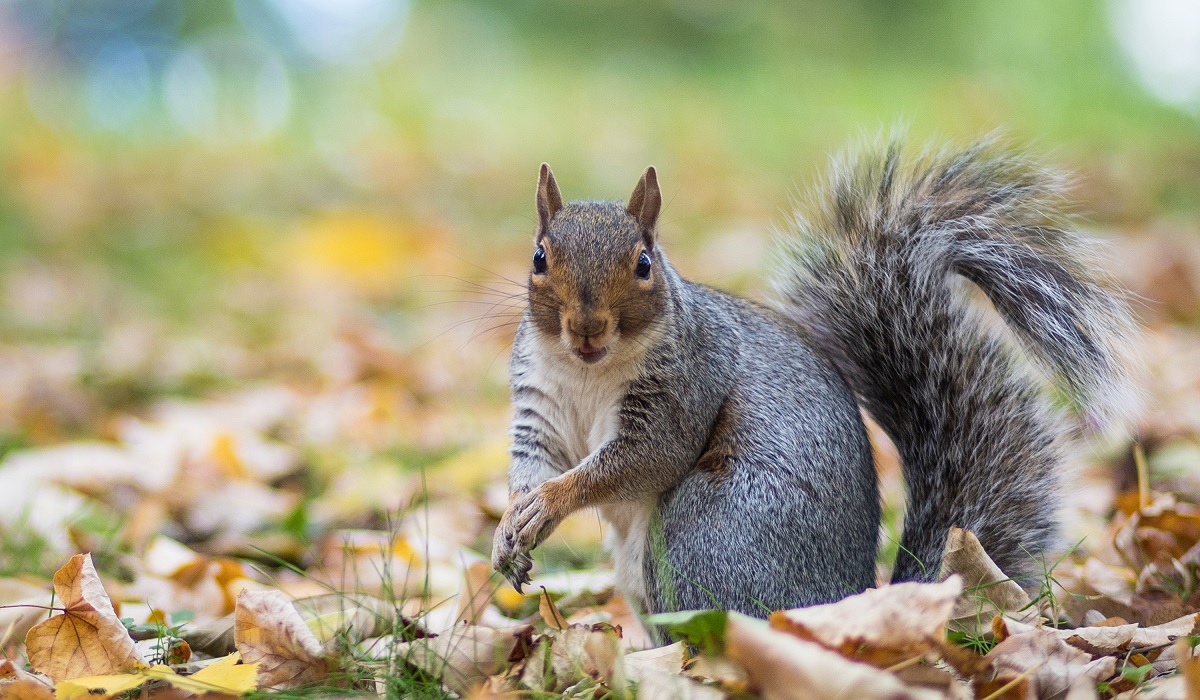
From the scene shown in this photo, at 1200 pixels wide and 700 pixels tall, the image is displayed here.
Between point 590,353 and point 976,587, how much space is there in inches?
22.8

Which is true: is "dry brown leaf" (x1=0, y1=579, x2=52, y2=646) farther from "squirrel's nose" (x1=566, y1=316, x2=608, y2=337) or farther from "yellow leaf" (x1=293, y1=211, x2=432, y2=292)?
"yellow leaf" (x1=293, y1=211, x2=432, y2=292)

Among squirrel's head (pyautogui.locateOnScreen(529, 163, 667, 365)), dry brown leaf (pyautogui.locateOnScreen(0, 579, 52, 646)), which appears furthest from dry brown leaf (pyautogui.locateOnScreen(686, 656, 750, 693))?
dry brown leaf (pyautogui.locateOnScreen(0, 579, 52, 646))

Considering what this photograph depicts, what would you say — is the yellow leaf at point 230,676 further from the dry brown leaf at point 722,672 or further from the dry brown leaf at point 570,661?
the dry brown leaf at point 722,672

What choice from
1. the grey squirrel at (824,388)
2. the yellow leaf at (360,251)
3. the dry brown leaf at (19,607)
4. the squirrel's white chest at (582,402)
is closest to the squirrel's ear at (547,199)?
the grey squirrel at (824,388)

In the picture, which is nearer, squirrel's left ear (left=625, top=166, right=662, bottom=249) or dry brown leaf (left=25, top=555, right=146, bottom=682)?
dry brown leaf (left=25, top=555, right=146, bottom=682)

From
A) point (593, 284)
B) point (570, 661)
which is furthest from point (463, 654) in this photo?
point (593, 284)

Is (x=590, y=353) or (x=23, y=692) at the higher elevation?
(x=590, y=353)

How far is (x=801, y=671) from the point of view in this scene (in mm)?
978

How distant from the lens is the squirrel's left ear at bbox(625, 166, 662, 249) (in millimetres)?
1633

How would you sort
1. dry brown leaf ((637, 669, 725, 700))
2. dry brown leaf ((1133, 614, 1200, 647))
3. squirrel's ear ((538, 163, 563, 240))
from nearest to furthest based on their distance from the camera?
dry brown leaf ((637, 669, 725, 700))
dry brown leaf ((1133, 614, 1200, 647))
squirrel's ear ((538, 163, 563, 240))

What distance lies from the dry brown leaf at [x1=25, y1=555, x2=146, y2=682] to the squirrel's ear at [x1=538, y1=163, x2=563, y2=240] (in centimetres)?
78

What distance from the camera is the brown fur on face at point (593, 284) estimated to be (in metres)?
1.49

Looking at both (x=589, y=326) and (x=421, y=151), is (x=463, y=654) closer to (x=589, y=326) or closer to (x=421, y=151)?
(x=589, y=326)

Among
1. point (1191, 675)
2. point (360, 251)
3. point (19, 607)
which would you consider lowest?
point (1191, 675)
